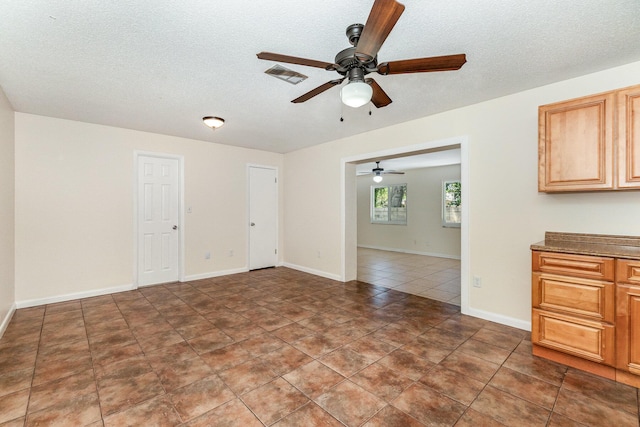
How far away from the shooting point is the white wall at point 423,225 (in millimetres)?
7383

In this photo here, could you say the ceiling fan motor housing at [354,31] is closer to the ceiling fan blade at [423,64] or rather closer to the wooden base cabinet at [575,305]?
the ceiling fan blade at [423,64]

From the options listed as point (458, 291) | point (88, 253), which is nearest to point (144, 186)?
point (88, 253)

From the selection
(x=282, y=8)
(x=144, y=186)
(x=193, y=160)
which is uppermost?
(x=282, y=8)

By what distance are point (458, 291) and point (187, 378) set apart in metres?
3.78

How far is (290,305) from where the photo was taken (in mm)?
3713

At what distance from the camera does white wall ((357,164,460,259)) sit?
7383mm

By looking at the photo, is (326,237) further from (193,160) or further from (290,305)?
(193,160)

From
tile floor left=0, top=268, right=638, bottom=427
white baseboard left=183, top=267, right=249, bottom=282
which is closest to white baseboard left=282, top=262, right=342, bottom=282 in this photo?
white baseboard left=183, top=267, right=249, bottom=282

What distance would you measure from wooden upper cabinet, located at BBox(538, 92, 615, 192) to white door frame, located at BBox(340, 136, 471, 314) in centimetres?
87

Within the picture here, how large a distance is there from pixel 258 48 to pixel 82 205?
361 centimetres

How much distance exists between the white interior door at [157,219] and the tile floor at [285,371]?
1099 millimetres

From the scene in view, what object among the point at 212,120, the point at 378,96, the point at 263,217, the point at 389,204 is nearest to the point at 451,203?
the point at 389,204

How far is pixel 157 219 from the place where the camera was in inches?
185

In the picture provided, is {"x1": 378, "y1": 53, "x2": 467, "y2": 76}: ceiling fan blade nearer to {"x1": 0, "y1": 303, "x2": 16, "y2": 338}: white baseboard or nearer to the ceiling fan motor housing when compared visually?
the ceiling fan motor housing
